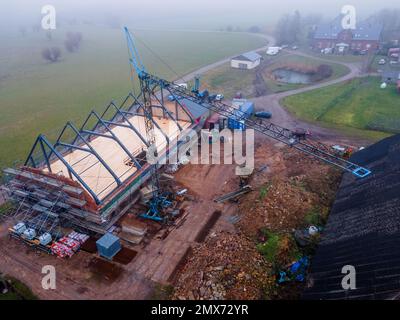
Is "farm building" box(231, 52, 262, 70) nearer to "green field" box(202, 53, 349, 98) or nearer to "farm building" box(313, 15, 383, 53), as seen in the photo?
"green field" box(202, 53, 349, 98)

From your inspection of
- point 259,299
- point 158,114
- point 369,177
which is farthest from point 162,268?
point 158,114

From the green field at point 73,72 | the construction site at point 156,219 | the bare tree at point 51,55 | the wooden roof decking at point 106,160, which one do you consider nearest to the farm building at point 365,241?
the construction site at point 156,219

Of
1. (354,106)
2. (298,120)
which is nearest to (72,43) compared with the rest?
(298,120)

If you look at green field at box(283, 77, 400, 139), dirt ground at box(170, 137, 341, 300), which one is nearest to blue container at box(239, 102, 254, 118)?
green field at box(283, 77, 400, 139)

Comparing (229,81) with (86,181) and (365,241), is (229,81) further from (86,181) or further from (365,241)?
(365,241)

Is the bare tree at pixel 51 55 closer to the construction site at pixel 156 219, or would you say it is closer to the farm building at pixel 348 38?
the construction site at pixel 156 219

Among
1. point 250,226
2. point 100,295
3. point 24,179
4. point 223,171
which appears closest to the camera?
point 100,295

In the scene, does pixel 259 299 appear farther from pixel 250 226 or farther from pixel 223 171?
pixel 223 171
